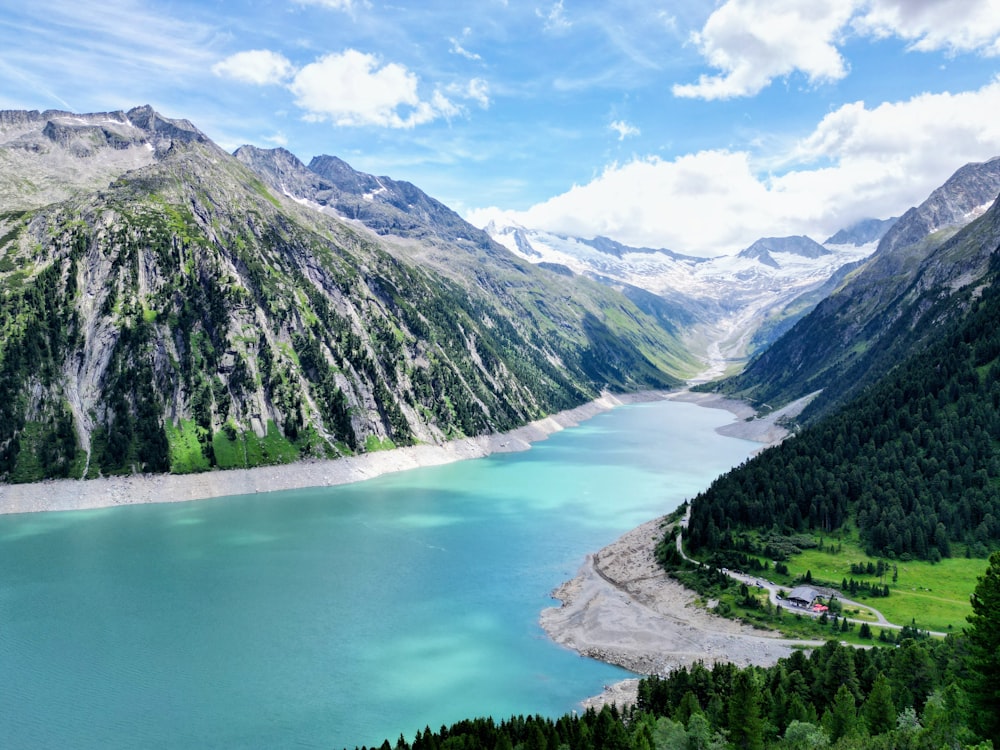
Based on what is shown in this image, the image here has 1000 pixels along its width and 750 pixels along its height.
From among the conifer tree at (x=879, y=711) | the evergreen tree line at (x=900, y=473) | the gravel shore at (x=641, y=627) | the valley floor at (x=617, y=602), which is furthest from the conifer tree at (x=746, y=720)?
the evergreen tree line at (x=900, y=473)

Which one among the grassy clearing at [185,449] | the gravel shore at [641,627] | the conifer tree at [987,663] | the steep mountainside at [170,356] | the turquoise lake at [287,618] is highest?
the steep mountainside at [170,356]

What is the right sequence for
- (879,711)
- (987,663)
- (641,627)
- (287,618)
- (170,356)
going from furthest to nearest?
(170,356) < (287,618) < (641,627) < (879,711) < (987,663)

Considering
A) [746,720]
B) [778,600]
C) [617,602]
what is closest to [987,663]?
[746,720]

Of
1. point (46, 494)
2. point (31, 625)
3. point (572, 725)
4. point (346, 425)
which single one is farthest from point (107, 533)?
point (572, 725)

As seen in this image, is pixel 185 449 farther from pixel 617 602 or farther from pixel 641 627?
pixel 641 627

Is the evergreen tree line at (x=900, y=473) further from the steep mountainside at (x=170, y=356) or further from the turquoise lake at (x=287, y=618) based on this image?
the steep mountainside at (x=170, y=356)

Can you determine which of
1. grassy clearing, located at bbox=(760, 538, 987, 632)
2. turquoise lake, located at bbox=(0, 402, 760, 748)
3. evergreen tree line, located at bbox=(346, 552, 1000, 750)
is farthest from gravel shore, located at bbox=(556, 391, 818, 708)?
grassy clearing, located at bbox=(760, 538, 987, 632)

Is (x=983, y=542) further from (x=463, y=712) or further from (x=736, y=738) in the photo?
(x=463, y=712)
